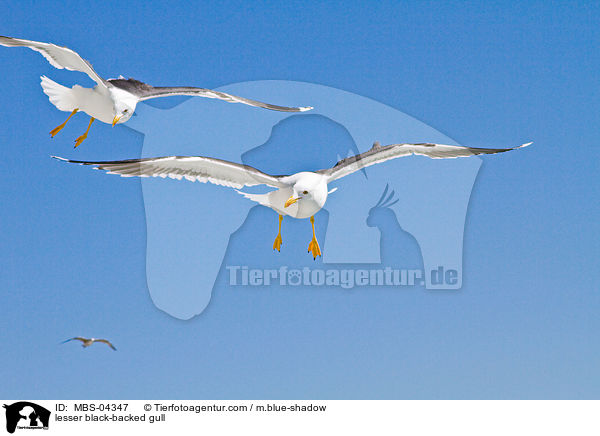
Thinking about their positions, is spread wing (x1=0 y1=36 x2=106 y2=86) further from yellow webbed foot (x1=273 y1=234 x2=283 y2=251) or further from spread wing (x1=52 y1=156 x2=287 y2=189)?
yellow webbed foot (x1=273 y1=234 x2=283 y2=251)

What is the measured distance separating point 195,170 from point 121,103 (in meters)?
0.84

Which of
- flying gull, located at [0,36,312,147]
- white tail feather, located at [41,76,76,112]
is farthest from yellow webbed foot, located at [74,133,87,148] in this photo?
white tail feather, located at [41,76,76,112]

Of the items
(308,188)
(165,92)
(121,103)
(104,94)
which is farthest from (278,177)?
(104,94)

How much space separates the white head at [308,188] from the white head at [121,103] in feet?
4.82

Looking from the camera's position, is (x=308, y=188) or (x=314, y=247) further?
(x=314, y=247)

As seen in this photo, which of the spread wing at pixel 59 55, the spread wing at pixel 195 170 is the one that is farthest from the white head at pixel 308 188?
the spread wing at pixel 59 55

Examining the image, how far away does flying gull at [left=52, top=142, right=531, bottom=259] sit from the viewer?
18.5 feet

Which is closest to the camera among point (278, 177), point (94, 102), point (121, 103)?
point (278, 177)

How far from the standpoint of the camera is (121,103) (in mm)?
6039

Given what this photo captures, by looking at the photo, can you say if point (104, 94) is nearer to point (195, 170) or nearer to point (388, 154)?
point (195, 170)

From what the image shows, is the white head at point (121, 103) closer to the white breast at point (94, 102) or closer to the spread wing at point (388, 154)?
the white breast at point (94, 102)

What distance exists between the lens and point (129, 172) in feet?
18.1

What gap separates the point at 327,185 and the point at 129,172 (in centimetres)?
150

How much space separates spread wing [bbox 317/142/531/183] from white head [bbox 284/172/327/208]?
15 centimetres
